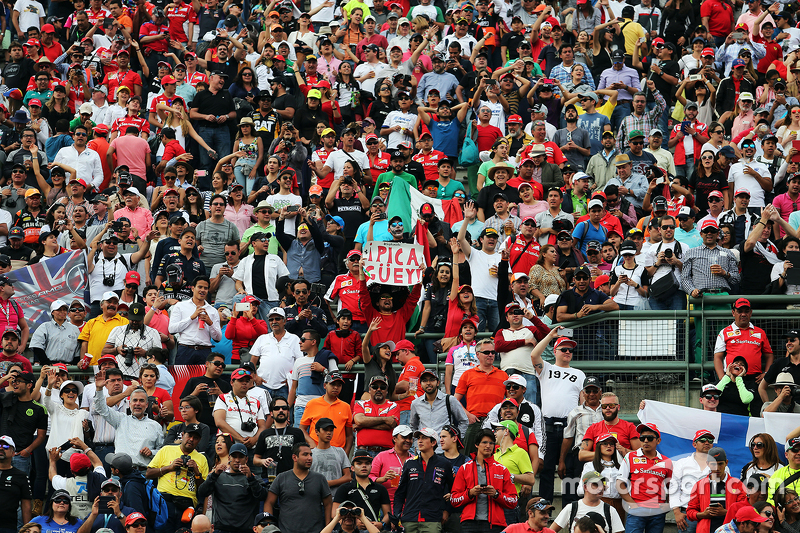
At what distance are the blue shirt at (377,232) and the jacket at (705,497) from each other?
17.0ft

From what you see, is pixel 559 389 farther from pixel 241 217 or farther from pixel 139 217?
pixel 139 217

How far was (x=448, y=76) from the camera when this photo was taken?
21094 millimetres

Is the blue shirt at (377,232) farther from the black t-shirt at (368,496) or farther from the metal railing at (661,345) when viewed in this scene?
the black t-shirt at (368,496)

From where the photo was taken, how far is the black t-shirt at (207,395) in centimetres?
1420

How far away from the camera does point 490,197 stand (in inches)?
692

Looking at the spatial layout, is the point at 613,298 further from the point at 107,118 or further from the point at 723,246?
the point at 107,118

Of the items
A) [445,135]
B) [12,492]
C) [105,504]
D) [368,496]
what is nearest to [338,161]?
[445,135]

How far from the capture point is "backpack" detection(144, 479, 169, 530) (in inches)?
504

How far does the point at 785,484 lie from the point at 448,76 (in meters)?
10.8

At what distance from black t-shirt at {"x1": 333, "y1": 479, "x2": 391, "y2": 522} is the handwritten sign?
109 inches

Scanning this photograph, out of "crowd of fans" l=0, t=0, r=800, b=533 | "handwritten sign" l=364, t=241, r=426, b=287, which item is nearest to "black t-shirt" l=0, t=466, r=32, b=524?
"crowd of fans" l=0, t=0, r=800, b=533

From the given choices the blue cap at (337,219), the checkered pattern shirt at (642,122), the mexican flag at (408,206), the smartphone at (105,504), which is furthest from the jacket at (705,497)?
the checkered pattern shirt at (642,122)

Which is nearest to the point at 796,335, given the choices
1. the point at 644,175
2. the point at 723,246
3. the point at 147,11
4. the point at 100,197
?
the point at 723,246

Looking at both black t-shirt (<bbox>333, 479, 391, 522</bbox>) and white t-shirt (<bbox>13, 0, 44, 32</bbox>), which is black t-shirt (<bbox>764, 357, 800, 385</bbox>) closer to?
black t-shirt (<bbox>333, 479, 391, 522</bbox>)
